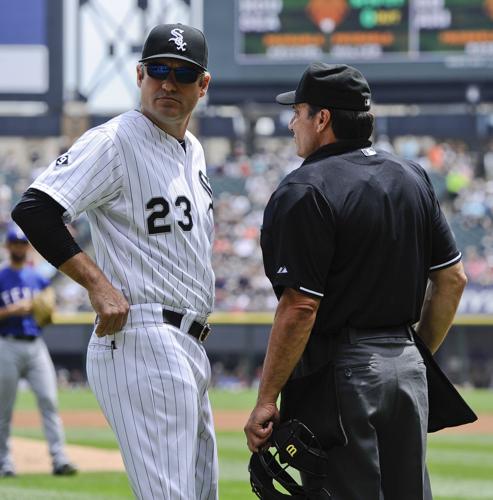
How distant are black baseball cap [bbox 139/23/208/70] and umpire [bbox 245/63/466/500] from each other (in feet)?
1.14

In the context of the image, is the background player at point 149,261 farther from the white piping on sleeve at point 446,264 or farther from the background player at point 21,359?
the background player at point 21,359

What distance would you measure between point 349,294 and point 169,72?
0.87 m

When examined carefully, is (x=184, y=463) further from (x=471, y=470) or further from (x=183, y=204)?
(x=471, y=470)

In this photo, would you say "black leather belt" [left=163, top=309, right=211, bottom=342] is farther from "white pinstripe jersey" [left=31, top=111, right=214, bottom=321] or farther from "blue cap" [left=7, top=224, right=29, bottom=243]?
"blue cap" [left=7, top=224, right=29, bottom=243]

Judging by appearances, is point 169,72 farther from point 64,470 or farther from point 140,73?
point 64,470

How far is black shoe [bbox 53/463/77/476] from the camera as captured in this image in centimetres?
860

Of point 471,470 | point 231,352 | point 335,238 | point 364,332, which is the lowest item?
point 231,352

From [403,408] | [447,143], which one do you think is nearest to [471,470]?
[403,408]

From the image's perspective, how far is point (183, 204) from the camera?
3574mm

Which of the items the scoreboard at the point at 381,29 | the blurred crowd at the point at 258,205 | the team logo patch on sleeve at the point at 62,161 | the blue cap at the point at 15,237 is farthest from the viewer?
the scoreboard at the point at 381,29

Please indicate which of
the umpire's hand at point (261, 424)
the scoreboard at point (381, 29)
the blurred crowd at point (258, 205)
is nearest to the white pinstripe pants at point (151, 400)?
the umpire's hand at point (261, 424)

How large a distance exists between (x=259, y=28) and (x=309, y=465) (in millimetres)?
22311

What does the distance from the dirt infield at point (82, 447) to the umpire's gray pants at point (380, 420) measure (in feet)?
19.4

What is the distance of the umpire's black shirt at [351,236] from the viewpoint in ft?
11.0
